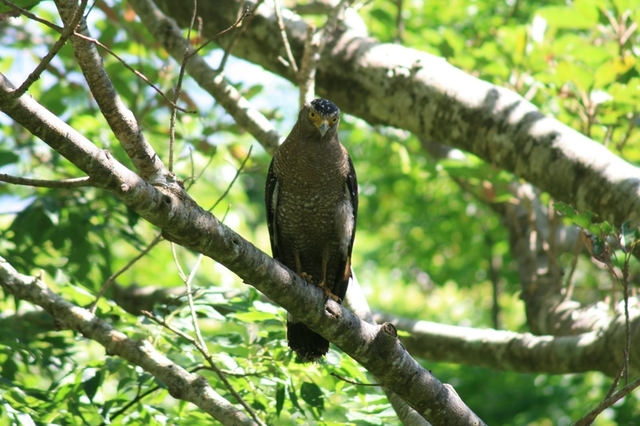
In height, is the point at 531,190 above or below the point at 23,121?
above

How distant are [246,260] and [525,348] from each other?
8.65 feet

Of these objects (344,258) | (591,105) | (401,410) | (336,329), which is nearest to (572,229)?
(591,105)

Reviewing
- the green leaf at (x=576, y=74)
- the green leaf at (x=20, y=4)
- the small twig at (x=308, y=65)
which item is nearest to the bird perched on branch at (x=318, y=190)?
the small twig at (x=308, y=65)

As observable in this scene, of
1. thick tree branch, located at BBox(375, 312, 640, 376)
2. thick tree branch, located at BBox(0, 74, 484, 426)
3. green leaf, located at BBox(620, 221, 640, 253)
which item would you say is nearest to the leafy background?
thick tree branch, located at BBox(0, 74, 484, 426)

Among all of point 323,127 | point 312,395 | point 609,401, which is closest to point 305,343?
point 312,395

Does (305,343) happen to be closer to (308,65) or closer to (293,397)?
(293,397)

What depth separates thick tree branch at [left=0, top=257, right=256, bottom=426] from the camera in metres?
2.92

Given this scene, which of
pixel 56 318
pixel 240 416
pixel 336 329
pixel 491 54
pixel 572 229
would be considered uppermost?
pixel 491 54

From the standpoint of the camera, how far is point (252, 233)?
28.4 feet

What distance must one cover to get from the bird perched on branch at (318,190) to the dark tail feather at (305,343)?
436 mm

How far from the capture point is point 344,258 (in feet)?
13.0

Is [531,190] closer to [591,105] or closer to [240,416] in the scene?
[591,105]

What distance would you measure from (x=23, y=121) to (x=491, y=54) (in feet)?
12.9

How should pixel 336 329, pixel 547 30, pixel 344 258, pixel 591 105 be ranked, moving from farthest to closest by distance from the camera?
1. pixel 547 30
2. pixel 591 105
3. pixel 344 258
4. pixel 336 329
